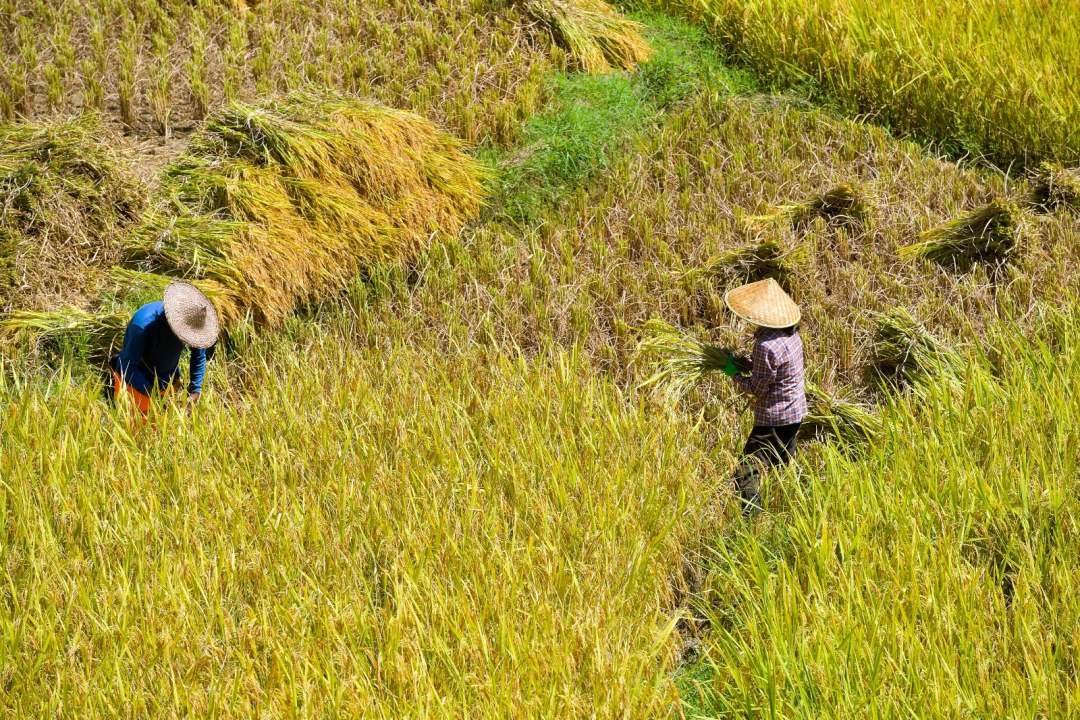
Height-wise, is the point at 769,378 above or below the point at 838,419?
above

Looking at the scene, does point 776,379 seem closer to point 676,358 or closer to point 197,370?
point 676,358

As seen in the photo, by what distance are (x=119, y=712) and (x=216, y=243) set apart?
7.91 feet

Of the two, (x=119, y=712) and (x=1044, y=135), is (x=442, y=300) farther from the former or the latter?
(x=1044, y=135)

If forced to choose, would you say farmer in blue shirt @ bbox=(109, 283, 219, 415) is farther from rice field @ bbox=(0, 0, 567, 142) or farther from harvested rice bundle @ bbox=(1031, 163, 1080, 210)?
harvested rice bundle @ bbox=(1031, 163, 1080, 210)

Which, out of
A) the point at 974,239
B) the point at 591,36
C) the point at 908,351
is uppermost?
the point at 591,36

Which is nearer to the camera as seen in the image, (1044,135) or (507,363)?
(507,363)

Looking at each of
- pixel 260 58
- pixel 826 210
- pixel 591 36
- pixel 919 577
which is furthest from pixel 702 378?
pixel 260 58

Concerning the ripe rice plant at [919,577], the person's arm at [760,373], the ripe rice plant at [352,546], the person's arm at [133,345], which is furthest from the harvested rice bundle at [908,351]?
the person's arm at [133,345]

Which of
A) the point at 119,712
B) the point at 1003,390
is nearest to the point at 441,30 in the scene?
the point at 1003,390

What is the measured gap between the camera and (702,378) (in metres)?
4.30

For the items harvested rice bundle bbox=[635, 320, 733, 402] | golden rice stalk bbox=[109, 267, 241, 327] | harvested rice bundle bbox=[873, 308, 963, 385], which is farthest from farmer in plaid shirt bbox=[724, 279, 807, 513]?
golden rice stalk bbox=[109, 267, 241, 327]

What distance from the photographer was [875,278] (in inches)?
Result: 186

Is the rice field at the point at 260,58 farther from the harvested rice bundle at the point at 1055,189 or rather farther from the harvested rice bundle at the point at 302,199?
the harvested rice bundle at the point at 1055,189

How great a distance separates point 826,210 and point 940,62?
47.9 inches
